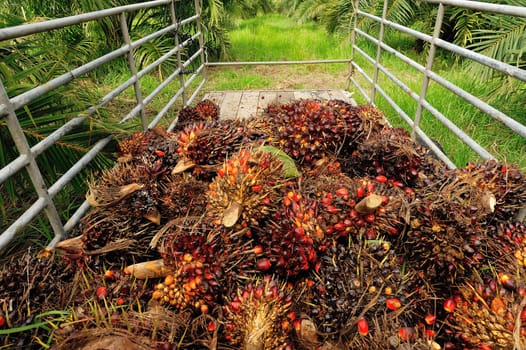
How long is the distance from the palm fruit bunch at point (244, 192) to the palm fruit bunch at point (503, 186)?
70 centimetres

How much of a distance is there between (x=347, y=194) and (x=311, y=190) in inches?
5.6

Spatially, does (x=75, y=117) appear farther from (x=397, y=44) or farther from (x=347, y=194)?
(x=397, y=44)

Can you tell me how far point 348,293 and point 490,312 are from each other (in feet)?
1.11

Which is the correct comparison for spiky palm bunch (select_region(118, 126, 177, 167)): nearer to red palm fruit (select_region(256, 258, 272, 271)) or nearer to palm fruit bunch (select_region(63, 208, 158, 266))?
palm fruit bunch (select_region(63, 208, 158, 266))

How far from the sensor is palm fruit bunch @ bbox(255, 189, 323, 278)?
103cm

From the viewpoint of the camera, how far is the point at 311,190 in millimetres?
1253

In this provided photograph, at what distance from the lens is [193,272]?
0.93 m

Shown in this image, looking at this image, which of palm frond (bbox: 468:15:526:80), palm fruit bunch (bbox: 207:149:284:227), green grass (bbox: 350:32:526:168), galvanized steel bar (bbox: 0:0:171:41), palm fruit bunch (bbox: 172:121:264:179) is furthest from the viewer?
palm frond (bbox: 468:15:526:80)

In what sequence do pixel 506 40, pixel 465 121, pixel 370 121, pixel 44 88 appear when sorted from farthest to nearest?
pixel 465 121 < pixel 506 40 < pixel 370 121 < pixel 44 88

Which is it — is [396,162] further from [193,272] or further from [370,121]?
[193,272]

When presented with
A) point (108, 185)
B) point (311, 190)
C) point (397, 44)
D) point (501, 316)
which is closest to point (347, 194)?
point (311, 190)

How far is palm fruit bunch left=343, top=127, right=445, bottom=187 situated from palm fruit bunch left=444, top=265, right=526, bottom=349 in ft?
1.52

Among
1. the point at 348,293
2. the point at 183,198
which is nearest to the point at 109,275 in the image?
the point at 183,198

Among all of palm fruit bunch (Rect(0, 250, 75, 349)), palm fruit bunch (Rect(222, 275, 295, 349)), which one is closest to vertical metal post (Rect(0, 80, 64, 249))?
palm fruit bunch (Rect(0, 250, 75, 349))
